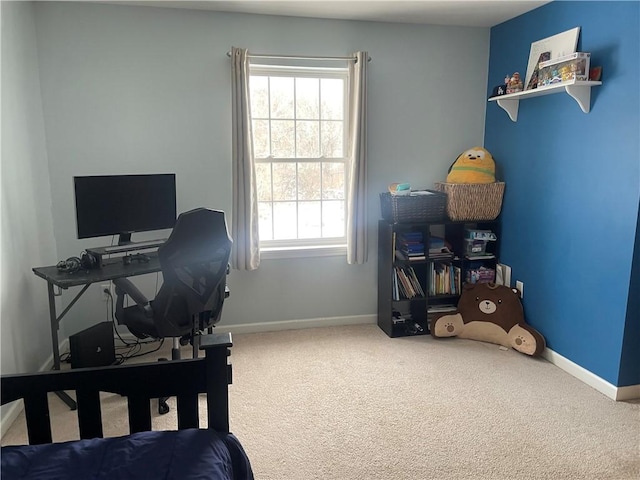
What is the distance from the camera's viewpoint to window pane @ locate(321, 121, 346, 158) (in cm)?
367

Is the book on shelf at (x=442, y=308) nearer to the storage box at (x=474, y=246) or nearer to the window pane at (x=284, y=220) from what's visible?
the storage box at (x=474, y=246)

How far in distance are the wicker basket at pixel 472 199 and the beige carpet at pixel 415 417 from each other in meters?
0.99

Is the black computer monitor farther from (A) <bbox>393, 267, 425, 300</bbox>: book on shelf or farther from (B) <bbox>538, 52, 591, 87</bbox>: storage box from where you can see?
(B) <bbox>538, 52, 591, 87</bbox>: storage box

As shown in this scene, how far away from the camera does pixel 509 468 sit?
82.5 inches

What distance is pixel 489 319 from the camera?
3.43m

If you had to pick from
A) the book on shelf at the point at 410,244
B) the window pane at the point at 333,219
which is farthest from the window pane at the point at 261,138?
the book on shelf at the point at 410,244

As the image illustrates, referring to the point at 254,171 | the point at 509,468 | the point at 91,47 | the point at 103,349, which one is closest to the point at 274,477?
the point at 509,468

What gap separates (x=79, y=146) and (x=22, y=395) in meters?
2.25

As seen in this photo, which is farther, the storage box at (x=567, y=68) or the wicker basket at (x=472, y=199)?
the wicker basket at (x=472, y=199)

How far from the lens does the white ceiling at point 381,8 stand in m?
3.10

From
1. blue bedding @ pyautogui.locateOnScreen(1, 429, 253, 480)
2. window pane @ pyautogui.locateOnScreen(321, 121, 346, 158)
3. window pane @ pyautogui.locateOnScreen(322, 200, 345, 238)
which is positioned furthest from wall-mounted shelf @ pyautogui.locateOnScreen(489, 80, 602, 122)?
blue bedding @ pyautogui.locateOnScreen(1, 429, 253, 480)

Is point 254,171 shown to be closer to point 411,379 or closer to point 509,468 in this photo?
point 411,379

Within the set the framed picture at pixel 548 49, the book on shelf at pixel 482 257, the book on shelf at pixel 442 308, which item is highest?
the framed picture at pixel 548 49

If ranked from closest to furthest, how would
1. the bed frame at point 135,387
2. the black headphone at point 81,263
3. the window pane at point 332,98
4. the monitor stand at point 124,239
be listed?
1. the bed frame at point 135,387
2. the black headphone at point 81,263
3. the monitor stand at point 124,239
4. the window pane at point 332,98
